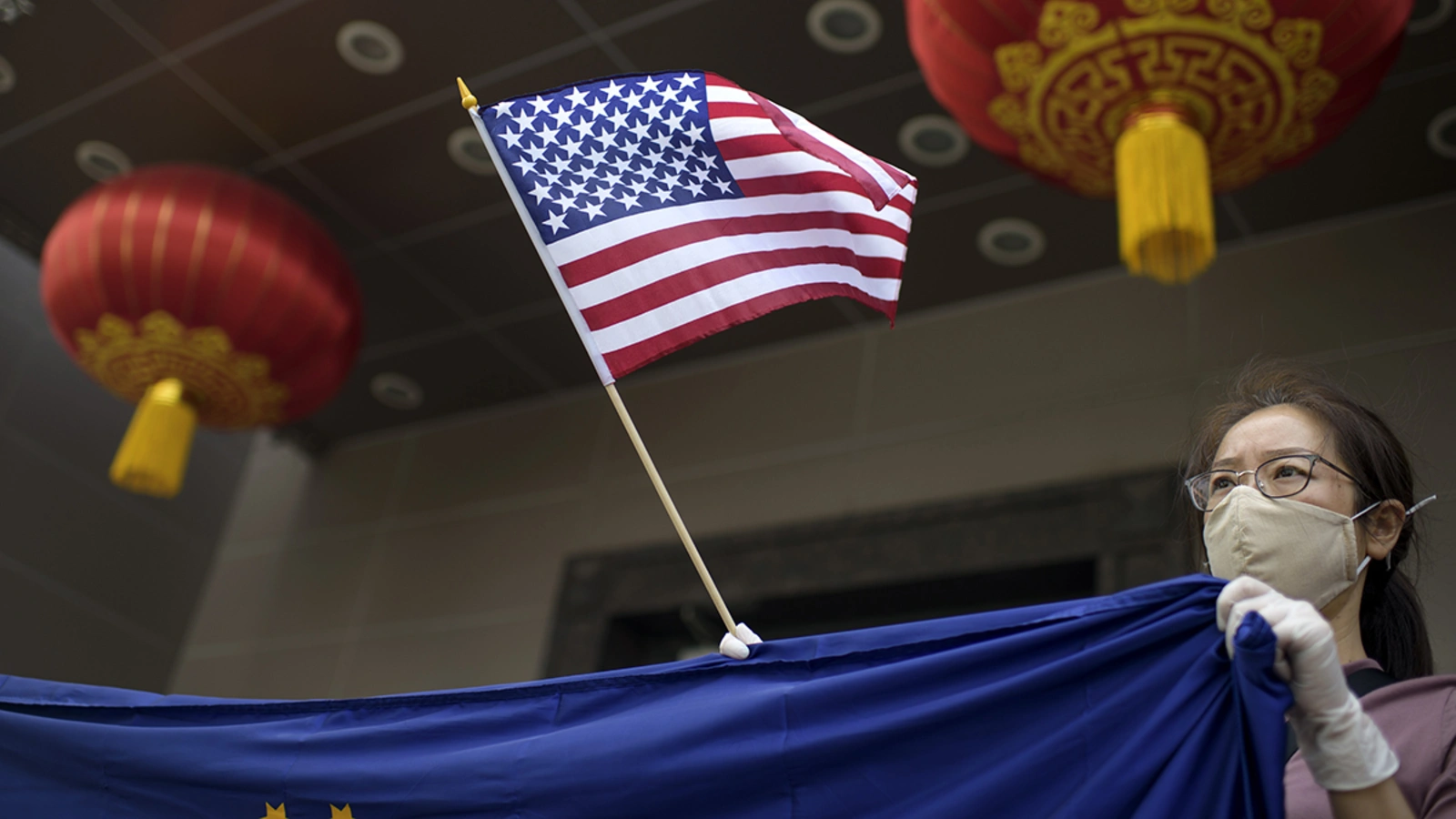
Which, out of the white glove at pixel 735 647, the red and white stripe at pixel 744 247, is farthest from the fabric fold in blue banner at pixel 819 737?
the red and white stripe at pixel 744 247

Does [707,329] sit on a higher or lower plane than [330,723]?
higher

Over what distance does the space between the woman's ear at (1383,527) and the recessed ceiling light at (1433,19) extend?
83.0 inches

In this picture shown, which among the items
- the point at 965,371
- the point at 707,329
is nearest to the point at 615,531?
the point at 965,371

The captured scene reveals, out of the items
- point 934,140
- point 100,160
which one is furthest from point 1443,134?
point 100,160

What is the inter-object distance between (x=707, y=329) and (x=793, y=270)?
0.19m

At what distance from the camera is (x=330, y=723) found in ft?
6.27

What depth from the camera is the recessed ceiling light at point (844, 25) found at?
372cm

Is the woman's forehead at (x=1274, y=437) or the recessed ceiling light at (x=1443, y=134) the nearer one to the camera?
the woman's forehead at (x=1274, y=437)

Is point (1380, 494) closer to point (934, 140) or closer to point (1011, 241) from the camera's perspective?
point (934, 140)

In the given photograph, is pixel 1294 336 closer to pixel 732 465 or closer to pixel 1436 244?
pixel 1436 244

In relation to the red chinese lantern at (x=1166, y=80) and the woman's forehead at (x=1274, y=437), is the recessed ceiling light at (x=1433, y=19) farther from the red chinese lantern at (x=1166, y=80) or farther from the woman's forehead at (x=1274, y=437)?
the woman's forehead at (x=1274, y=437)

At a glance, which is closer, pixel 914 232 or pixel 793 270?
pixel 793 270

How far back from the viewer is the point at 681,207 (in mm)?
2129

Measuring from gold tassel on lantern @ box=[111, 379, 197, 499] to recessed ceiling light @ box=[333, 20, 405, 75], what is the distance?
41.6 inches
